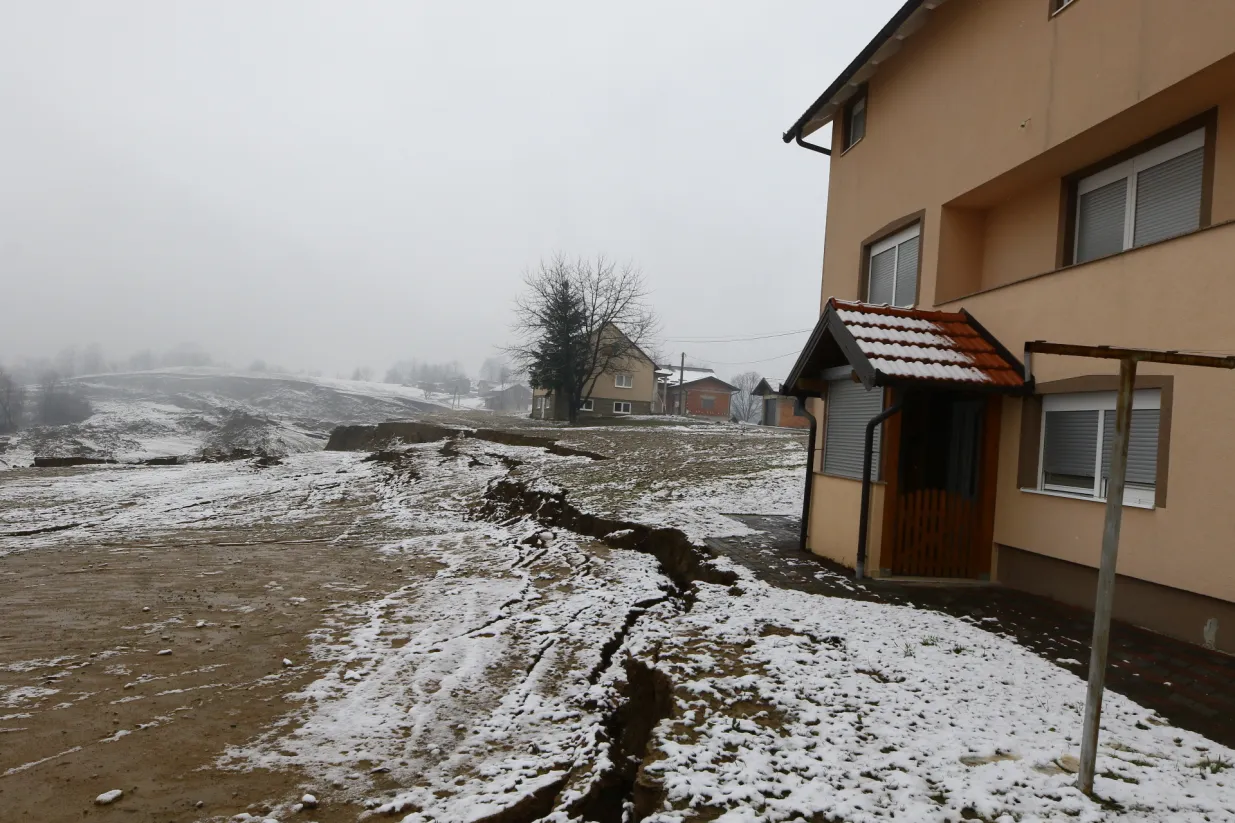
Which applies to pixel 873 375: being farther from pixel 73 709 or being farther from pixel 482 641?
pixel 73 709

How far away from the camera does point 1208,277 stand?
18.2ft

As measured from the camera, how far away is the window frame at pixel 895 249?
9641mm

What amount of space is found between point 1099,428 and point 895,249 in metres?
4.55

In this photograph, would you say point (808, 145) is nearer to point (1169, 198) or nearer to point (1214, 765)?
point (1169, 198)

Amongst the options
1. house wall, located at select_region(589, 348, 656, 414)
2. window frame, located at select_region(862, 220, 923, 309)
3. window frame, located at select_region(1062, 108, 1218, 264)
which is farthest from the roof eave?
house wall, located at select_region(589, 348, 656, 414)

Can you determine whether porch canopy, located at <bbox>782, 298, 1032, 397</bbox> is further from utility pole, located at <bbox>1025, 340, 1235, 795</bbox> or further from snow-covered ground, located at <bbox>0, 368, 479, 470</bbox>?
snow-covered ground, located at <bbox>0, 368, 479, 470</bbox>

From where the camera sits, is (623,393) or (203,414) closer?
(623,393)

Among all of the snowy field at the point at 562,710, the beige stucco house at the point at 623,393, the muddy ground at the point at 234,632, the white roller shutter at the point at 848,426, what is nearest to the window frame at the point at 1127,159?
the white roller shutter at the point at 848,426

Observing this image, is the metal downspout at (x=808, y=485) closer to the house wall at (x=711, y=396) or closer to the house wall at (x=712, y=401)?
the house wall at (x=711, y=396)

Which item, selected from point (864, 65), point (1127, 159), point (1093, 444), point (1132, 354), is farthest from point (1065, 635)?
point (864, 65)

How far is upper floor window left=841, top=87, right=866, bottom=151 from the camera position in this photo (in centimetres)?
1142

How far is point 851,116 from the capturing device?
12000 millimetres

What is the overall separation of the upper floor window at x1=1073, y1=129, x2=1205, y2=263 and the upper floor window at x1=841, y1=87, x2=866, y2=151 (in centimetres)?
447

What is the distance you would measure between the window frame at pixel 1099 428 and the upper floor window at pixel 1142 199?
155cm
